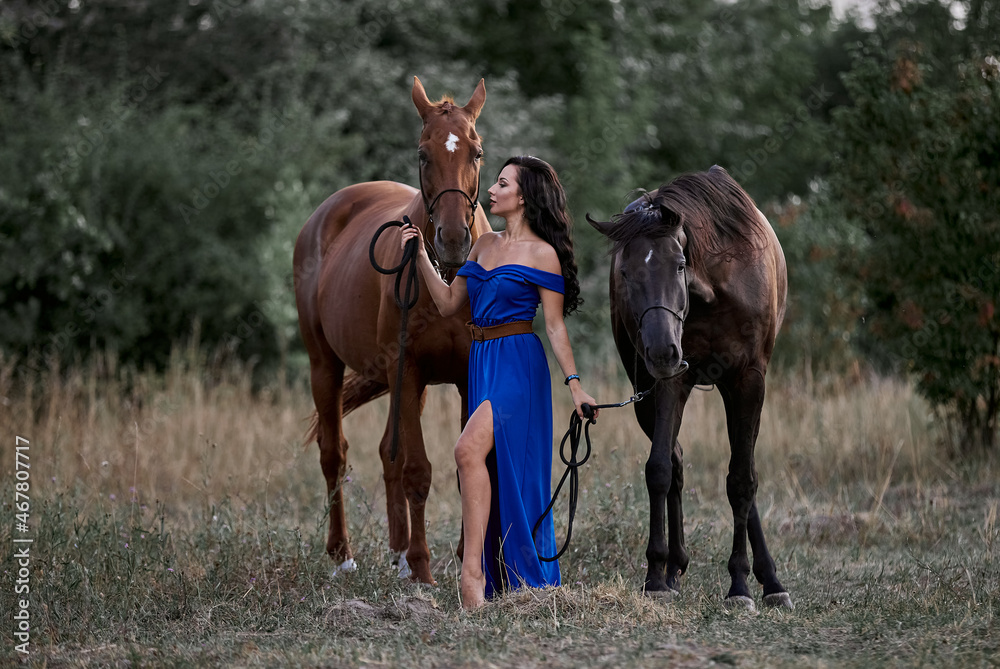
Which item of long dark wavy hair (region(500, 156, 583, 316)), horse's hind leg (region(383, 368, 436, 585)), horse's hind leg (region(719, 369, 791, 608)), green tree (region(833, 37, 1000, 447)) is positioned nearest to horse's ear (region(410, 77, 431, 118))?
long dark wavy hair (region(500, 156, 583, 316))

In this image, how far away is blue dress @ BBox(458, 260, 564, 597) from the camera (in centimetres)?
436

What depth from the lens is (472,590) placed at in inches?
165

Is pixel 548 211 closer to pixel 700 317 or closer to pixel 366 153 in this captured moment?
pixel 700 317

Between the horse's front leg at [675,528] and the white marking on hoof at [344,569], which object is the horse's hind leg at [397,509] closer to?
the white marking on hoof at [344,569]

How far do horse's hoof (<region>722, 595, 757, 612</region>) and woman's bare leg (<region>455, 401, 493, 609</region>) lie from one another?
1.10m

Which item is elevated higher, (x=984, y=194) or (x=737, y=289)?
(x=984, y=194)

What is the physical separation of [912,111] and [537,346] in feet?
15.8

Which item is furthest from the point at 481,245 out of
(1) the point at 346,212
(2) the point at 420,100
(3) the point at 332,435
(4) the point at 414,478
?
(1) the point at 346,212

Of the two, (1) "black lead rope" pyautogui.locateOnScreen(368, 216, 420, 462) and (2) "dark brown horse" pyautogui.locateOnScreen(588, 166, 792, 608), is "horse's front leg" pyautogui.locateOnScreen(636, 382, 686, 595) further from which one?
(1) "black lead rope" pyautogui.locateOnScreen(368, 216, 420, 462)

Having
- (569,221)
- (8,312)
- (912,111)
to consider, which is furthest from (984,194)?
(8,312)

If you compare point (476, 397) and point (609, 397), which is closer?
point (476, 397)

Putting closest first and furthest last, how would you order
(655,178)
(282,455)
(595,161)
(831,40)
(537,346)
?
(537,346)
(282,455)
(595,161)
(655,178)
(831,40)

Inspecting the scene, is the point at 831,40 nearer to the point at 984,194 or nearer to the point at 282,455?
the point at 984,194

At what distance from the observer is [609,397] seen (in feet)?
31.3
